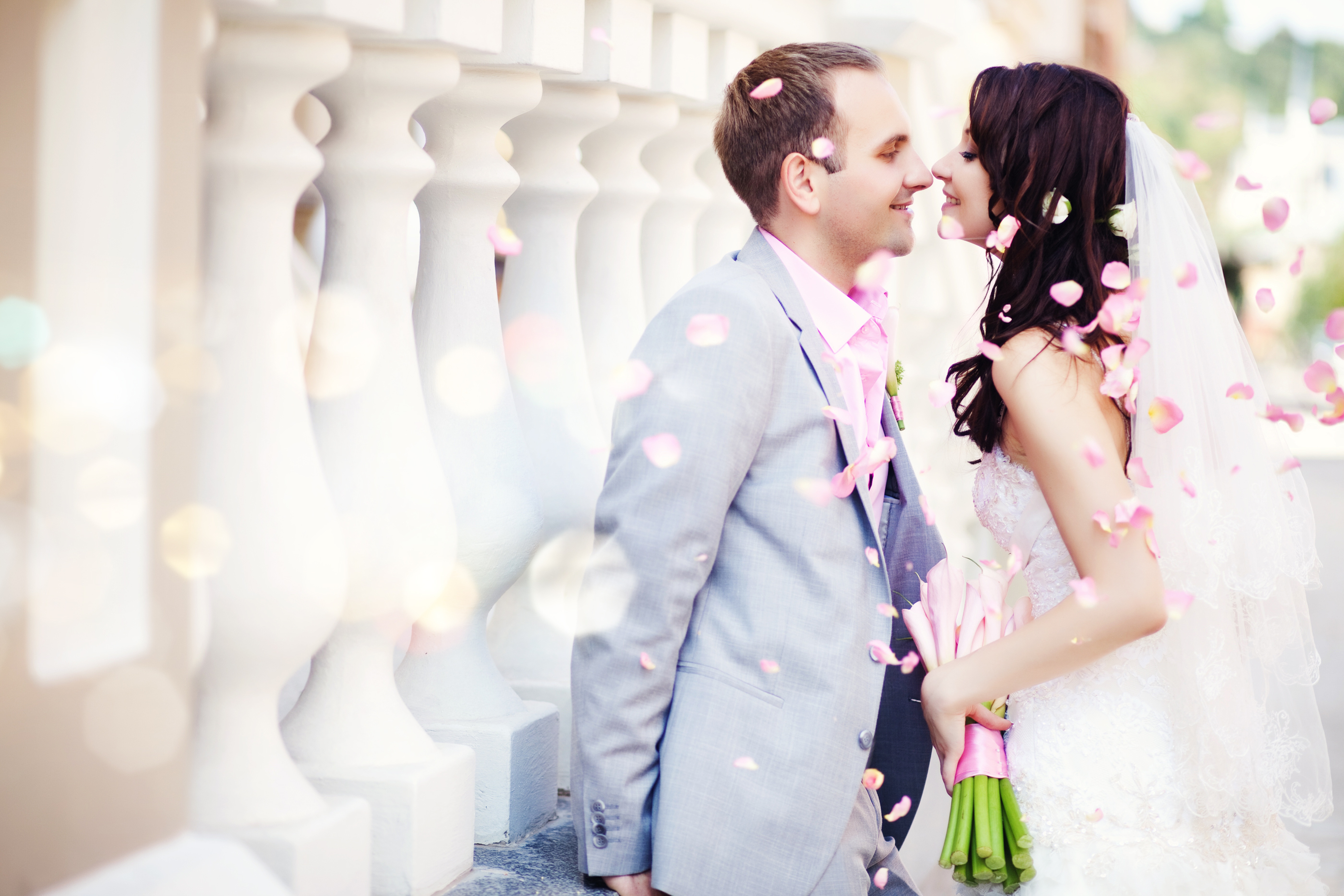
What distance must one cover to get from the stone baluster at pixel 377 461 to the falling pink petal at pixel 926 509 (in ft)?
2.89

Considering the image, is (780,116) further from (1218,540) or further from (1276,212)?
(1218,540)

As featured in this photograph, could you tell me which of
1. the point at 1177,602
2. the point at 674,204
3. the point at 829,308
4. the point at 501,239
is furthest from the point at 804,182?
the point at 1177,602

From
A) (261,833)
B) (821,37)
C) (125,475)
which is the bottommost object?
(261,833)

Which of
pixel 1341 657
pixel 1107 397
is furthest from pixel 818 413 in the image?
pixel 1341 657

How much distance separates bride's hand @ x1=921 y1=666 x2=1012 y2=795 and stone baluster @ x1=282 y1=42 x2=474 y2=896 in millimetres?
800

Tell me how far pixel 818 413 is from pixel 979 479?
405 millimetres

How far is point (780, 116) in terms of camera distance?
2.32m

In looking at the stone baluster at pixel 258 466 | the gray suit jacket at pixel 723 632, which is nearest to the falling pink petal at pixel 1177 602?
the gray suit jacket at pixel 723 632

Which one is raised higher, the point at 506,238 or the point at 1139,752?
the point at 506,238

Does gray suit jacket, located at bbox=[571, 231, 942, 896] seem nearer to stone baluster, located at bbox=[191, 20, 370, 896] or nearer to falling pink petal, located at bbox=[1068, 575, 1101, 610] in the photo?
falling pink petal, located at bbox=[1068, 575, 1101, 610]

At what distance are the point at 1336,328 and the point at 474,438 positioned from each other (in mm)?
1317

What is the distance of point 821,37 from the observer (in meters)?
3.10

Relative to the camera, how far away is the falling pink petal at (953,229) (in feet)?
7.59

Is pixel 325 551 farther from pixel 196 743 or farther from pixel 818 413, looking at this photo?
pixel 818 413
